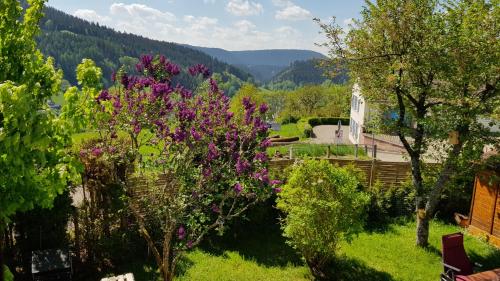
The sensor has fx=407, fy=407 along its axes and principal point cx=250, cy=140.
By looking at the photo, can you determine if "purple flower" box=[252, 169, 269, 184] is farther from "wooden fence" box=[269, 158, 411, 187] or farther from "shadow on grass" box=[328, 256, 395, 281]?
"wooden fence" box=[269, 158, 411, 187]

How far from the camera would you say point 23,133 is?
2.91m

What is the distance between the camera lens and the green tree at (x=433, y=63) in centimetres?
936

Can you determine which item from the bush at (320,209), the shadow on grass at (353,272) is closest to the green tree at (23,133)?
the bush at (320,209)

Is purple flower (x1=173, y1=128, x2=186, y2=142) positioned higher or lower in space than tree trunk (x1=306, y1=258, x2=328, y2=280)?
higher

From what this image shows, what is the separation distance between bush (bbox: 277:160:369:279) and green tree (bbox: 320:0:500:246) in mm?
2656

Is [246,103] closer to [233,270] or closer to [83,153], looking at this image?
[83,153]

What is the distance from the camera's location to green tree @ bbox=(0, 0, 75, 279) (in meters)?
3.30

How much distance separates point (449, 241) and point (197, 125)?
6827 mm

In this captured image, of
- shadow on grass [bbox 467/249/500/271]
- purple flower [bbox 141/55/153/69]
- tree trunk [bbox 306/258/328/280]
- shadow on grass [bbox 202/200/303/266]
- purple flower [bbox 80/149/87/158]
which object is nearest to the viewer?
purple flower [bbox 141/55/153/69]

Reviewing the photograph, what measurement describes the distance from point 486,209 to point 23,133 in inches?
505

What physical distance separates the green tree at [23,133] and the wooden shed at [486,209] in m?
11.3

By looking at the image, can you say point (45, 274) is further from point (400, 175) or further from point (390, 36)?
point (400, 175)

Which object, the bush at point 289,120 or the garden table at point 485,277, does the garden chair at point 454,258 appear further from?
the bush at point 289,120

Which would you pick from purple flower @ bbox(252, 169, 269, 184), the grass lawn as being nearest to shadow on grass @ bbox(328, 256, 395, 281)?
the grass lawn
